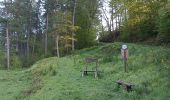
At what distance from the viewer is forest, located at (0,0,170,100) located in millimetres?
17438

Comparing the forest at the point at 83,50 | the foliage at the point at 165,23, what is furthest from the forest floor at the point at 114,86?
the foliage at the point at 165,23

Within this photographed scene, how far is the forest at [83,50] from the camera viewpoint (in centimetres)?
1744

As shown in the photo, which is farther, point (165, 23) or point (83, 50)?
point (83, 50)

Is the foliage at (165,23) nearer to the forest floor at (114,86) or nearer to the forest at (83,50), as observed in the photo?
the forest at (83,50)

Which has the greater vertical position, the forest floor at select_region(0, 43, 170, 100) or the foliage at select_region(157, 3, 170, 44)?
the foliage at select_region(157, 3, 170, 44)

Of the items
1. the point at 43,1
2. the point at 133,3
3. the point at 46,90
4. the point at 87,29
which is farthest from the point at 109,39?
the point at 46,90

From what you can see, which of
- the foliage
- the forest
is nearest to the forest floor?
the forest

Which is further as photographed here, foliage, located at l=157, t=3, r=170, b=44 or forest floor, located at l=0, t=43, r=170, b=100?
foliage, located at l=157, t=3, r=170, b=44

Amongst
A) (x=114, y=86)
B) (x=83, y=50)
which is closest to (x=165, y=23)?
(x=83, y=50)

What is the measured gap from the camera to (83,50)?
5066 centimetres

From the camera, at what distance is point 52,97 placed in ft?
53.2

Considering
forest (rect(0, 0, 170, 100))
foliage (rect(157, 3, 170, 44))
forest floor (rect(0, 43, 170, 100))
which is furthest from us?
foliage (rect(157, 3, 170, 44))

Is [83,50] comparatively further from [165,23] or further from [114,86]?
[114,86]

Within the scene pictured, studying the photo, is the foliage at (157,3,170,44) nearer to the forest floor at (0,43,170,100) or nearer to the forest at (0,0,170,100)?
the forest at (0,0,170,100)
